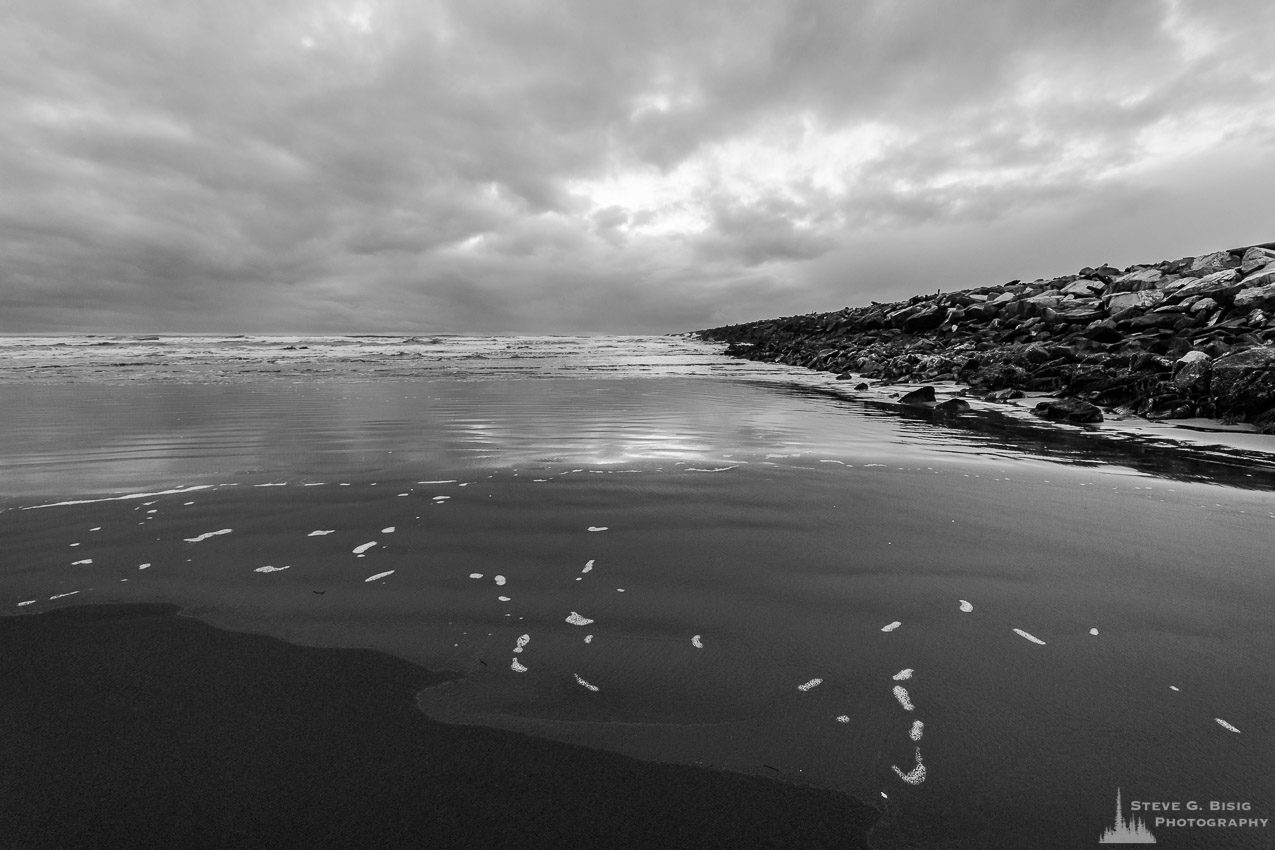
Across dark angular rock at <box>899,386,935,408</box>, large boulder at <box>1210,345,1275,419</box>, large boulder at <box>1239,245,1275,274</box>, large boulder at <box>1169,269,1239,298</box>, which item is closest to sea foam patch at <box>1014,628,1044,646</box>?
large boulder at <box>1210,345,1275,419</box>

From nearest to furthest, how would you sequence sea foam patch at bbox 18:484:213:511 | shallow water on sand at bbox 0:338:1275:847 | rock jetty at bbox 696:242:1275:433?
shallow water on sand at bbox 0:338:1275:847, sea foam patch at bbox 18:484:213:511, rock jetty at bbox 696:242:1275:433

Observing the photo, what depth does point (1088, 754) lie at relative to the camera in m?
1.75

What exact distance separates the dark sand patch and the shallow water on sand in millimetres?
129

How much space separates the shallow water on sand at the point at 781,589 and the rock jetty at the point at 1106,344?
9.10ft

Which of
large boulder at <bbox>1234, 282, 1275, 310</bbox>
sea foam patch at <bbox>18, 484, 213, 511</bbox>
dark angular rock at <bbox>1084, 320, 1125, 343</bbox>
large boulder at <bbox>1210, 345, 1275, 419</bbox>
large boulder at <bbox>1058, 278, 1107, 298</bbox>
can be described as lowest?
sea foam patch at <bbox>18, 484, 213, 511</bbox>

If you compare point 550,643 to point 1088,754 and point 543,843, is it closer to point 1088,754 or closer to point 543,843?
point 543,843

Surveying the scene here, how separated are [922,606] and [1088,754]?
0.96m

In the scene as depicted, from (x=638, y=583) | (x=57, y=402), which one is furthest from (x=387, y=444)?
(x=57, y=402)

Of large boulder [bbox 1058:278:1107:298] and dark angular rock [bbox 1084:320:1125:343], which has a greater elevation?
large boulder [bbox 1058:278:1107:298]

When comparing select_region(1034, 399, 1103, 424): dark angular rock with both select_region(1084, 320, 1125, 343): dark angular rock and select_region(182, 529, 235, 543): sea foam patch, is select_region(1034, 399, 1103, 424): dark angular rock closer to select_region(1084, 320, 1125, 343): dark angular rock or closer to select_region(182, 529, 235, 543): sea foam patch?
select_region(1084, 320, 1125, 343): dark angular rock

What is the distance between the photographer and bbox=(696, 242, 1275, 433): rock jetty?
28.8ft

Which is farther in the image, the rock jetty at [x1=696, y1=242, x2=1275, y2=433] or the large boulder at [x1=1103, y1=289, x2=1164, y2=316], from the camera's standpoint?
the large boulder at [x1=1103, y1=289, x2=1164, y2=316]

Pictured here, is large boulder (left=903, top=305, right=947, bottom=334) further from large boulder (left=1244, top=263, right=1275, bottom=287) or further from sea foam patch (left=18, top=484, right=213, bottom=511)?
sea foam patch (left=18, top=484, right=213, bottom=511)

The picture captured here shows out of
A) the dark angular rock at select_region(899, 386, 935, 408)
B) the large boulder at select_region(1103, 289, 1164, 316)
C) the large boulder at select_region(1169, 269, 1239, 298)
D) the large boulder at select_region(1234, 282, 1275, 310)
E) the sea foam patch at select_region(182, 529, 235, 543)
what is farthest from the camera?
the large boulder at select_region(1103, 289, 1164, 316)
